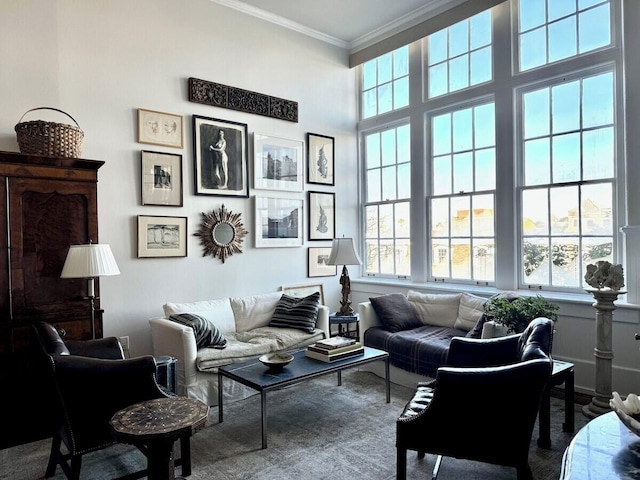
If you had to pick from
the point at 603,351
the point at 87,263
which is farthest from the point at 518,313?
the point at 87,263

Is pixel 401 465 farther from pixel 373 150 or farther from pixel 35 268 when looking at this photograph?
pixel 373 150

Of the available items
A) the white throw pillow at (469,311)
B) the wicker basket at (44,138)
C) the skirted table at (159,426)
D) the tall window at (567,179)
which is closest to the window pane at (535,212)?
the tall window at (567,179)

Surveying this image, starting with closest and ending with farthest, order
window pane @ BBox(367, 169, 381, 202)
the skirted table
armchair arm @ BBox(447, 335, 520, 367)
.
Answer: the skirted table, armchair arm @ BBox(447, 335, 520, 367), window pane @ BBox(367, 169, 381, 202)

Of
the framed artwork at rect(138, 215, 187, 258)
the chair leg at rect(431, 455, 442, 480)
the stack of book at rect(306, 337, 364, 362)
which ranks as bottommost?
Answer: the chair leg at rect(431, 455, 442, 480)

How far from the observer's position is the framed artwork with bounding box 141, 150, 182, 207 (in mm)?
4195

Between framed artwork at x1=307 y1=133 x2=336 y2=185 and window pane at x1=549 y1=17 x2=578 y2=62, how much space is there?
8.83 ft

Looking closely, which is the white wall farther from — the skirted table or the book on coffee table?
the skirted table

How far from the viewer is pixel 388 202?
227 inches

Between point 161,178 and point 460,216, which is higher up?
point 161,178

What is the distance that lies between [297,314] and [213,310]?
2.77 feet

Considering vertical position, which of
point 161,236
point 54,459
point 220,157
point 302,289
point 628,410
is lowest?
point 54,459

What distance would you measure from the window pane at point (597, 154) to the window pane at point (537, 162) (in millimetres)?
317

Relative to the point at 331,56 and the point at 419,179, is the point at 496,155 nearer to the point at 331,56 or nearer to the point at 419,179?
the point at 419,179

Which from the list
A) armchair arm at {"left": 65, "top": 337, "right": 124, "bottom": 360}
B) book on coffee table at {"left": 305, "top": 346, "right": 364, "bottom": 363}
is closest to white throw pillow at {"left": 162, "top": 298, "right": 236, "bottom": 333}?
armchair arm at {"left": 65, "top": 337, "right": 124, "bottom": 360}
